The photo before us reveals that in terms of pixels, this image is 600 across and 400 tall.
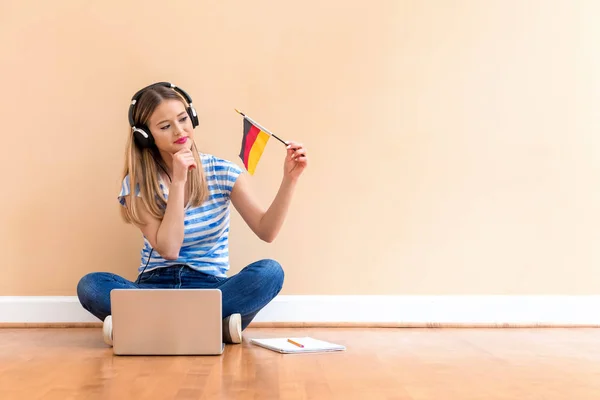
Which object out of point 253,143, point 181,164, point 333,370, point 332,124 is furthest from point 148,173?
point 333,370

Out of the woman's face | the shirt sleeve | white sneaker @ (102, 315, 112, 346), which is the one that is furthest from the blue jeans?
the woman's face

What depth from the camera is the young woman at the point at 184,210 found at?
86.8 inches

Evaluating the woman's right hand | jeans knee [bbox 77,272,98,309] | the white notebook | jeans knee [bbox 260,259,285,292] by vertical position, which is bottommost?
the white notebook

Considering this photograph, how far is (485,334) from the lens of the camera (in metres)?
2.47

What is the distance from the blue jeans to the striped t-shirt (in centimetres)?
3

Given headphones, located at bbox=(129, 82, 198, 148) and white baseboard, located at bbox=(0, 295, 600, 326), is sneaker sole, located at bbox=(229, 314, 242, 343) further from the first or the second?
headphones, located at bbox=(129, 82, 198, 148)

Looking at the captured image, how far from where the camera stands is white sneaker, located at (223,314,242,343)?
220 centimetres

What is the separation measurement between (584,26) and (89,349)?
1.95 meters

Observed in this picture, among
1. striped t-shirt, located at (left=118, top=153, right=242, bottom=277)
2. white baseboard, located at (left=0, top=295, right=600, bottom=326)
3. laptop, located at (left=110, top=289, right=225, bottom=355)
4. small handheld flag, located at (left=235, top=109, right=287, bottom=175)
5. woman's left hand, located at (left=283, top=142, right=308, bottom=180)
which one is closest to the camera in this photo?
laptop, located at (left=110, top=289, right=225, bottom=355)

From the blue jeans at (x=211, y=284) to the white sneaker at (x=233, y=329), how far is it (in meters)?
0.05

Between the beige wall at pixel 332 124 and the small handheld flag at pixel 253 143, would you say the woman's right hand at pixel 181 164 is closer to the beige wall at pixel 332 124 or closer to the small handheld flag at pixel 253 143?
the small handheld flag at pixel 253 143

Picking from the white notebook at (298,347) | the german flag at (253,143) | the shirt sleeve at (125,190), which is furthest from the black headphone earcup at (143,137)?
Answer: the white notebook at (298,347)

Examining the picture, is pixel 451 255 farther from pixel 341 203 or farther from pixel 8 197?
pixel 8 197

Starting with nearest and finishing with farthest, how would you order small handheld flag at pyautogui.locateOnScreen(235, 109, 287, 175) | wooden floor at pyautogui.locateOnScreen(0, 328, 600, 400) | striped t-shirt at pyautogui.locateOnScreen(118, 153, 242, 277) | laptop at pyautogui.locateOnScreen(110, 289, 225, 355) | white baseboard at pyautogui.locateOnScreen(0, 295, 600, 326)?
1. wooden floor at pyautogui.locateOnScreen(0, 328, 600, 400)
2. laptop at pyautogui.locateOnScreen(110, 289, 225, 355)
3. small handheld flag at pyautogui.locateOnScreen(235, 109, 287, 175)
4. striped t-shirt at pyautogui.locateOnScreen(118, 153, 242, 277)
5. white baseboard at pyautogui.locateOnScreen(0, 295, 600, 326)
